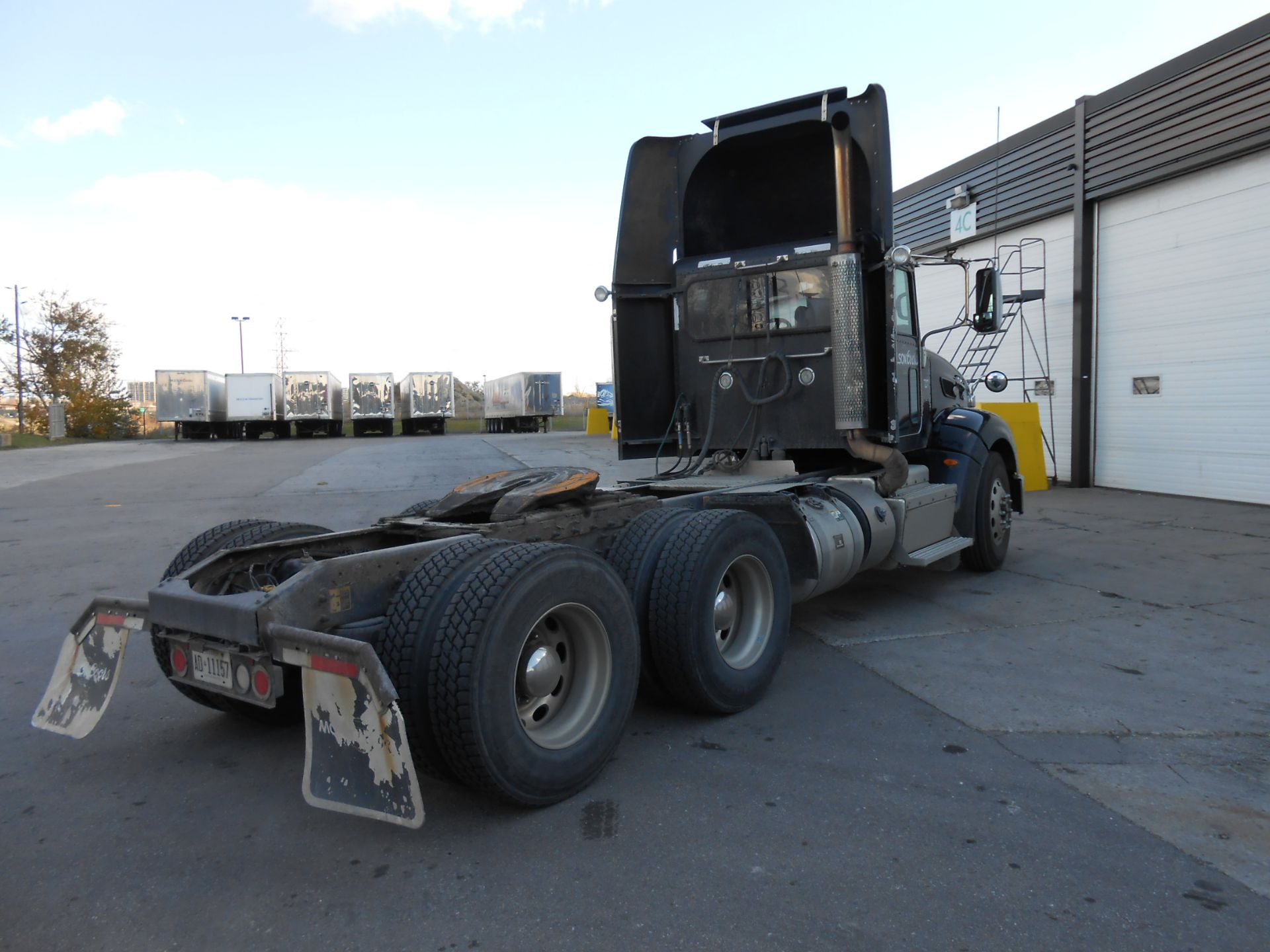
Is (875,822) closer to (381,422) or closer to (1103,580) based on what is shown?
(1103,580)

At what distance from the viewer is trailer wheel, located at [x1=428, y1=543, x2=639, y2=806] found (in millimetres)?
2986

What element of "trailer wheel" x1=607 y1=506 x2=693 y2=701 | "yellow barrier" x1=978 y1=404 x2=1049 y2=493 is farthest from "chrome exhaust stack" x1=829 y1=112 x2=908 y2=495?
"yellow barrier" x1=978 y1=404 x2=1049 y2=493

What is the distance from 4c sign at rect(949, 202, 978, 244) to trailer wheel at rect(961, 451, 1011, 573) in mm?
9892

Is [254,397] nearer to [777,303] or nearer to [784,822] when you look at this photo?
[777,303]

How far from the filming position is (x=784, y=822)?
10.4 feet

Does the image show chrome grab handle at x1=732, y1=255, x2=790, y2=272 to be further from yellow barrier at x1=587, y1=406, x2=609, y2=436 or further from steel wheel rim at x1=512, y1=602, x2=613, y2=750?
yellow barrier at x1=587, y1=406, x2=609, y2=436

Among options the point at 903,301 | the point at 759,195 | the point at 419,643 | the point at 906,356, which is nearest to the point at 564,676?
the point at 419,643

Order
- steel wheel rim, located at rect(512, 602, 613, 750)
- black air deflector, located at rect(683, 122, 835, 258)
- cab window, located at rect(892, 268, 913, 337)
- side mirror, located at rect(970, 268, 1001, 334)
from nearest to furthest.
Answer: steel wheel rim, located at rect(512, 602, 613, 750), cab window, located at rect(892, 268, 913, 337), black air deflector, located at rect(683, 122, 835, 258), side mirror, located at rect(970, 268, 1001, 334)

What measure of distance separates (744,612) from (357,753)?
7.91ft

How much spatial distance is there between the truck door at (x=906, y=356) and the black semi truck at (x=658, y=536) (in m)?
0.03

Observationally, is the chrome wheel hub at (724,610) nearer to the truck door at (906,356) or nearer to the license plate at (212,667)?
the license plate at (212,667)

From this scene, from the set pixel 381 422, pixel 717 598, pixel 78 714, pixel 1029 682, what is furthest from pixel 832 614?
pixel 381 422

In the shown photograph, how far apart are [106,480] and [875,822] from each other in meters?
18.7

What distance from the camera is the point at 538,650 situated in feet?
11.1
